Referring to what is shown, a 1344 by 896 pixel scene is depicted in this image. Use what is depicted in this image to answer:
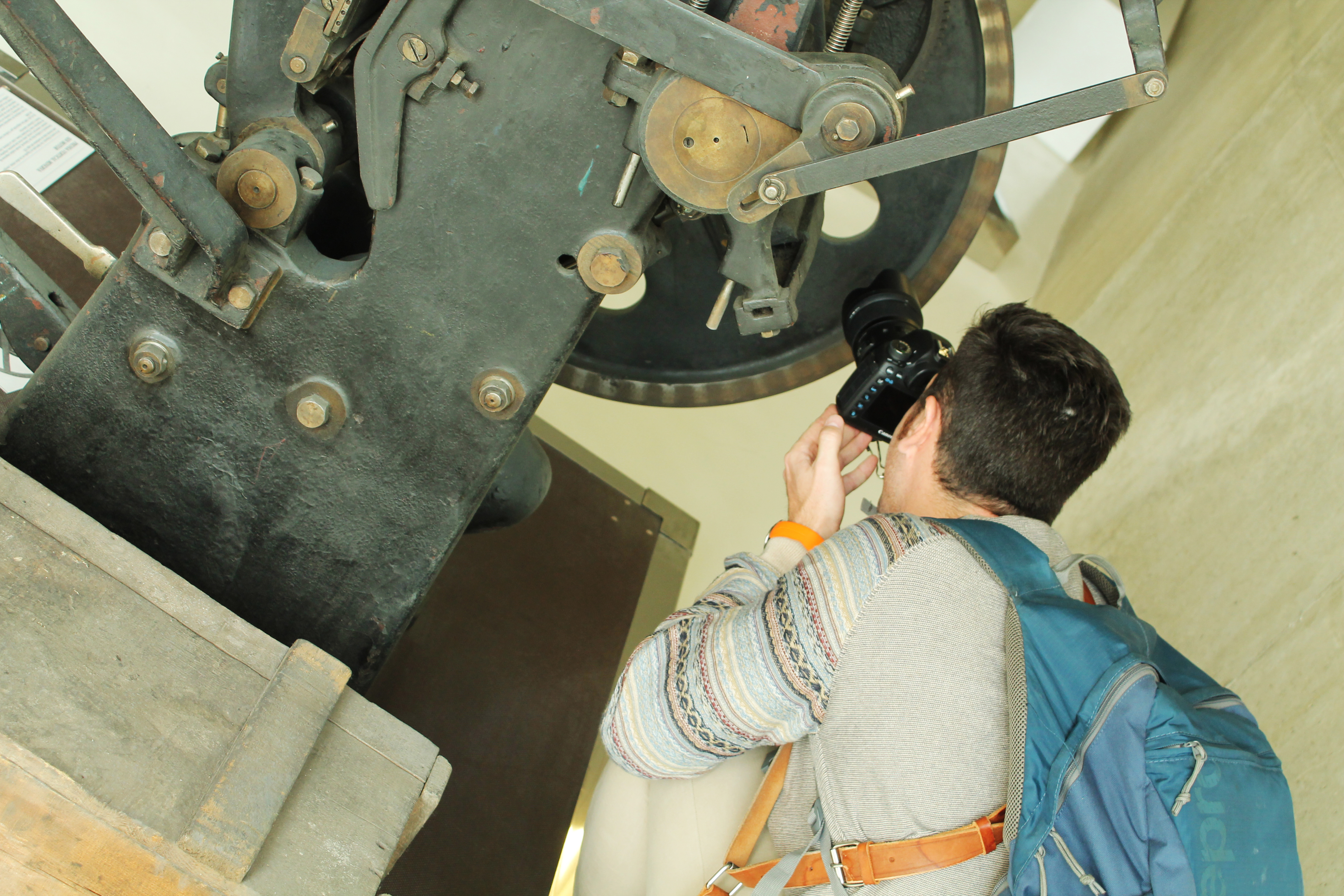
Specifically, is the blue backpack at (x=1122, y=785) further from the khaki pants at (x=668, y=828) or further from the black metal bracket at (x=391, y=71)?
the black metal bracket at (x=391, y=71)

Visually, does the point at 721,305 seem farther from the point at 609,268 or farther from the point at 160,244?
the point at 160,244

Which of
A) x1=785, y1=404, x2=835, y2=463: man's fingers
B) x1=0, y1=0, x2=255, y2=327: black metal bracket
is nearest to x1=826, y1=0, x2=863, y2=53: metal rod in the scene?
x1=785, y1=404, x2=835, y2=463: man's fingers

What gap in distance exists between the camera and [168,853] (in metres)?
0.82

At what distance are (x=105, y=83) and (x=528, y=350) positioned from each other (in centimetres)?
47

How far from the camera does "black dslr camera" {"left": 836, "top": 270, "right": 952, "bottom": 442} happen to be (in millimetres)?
1292

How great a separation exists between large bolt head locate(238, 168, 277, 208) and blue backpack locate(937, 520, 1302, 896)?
878 millimetres

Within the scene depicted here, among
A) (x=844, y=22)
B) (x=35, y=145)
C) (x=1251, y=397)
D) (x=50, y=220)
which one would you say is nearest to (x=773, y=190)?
(x=844, y=22)

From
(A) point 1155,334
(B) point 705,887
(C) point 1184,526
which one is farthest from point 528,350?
(A) point 1155,334

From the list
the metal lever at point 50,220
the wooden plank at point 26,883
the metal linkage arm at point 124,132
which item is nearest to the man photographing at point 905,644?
the wooden plank at point 26,883

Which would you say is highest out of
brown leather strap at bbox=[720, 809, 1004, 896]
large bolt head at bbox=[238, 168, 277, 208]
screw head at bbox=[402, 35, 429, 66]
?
screw head at bbox=[402, 35, 429, 66]

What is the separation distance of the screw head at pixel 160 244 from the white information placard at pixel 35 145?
3.71ft

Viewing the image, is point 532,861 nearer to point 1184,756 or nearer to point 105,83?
point 1184,756

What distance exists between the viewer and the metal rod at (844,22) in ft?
3.58

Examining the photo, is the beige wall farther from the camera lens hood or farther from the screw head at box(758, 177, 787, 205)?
the screw head at box(758, 177, 787, 205)
